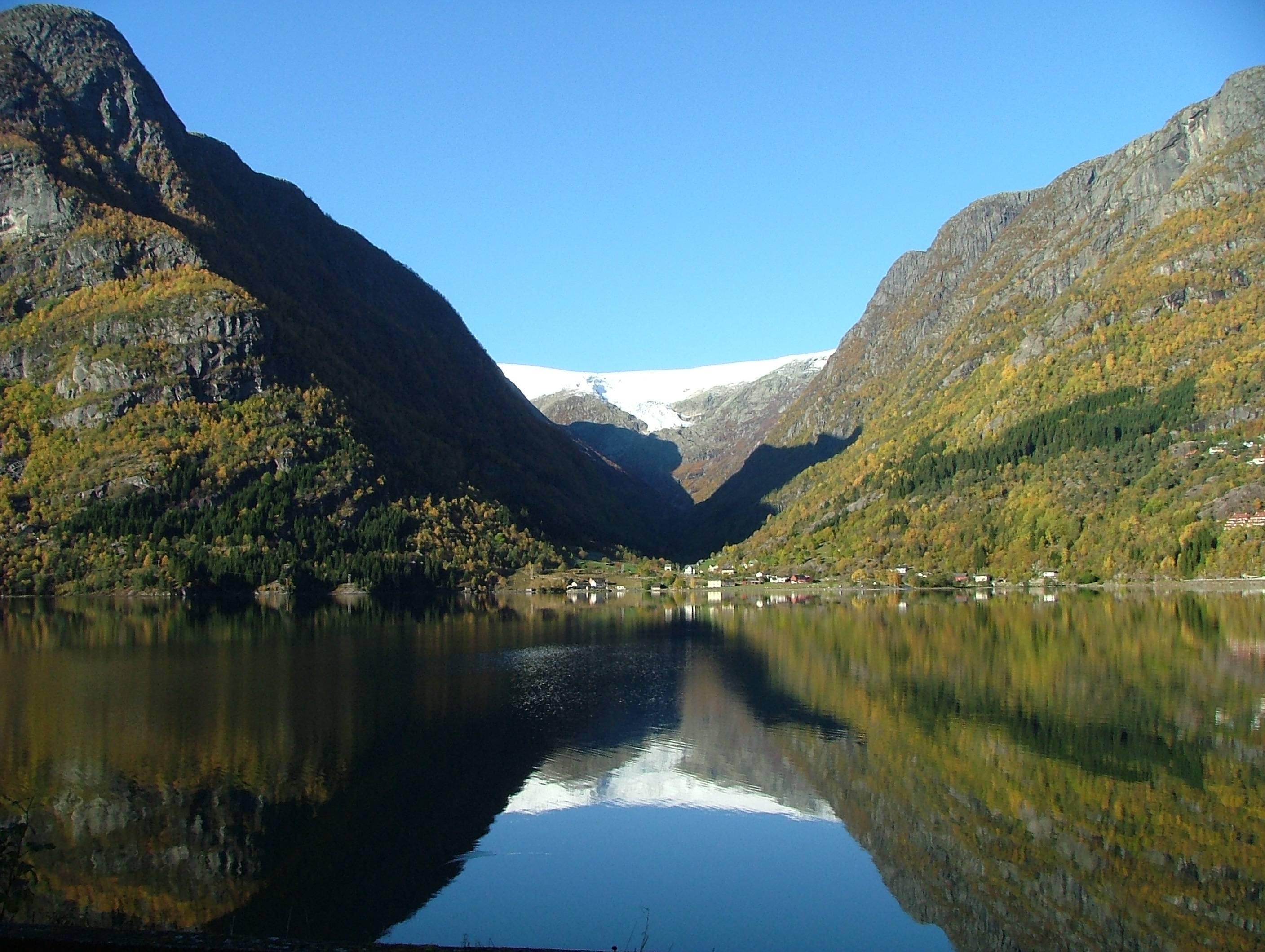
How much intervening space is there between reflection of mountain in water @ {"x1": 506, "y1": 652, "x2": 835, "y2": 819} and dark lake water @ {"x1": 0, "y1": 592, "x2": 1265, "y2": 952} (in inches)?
7.4

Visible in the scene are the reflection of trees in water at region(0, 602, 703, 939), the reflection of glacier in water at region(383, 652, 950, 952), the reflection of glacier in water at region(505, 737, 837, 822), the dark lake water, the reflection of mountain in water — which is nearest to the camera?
the reflection of glacier in water at region(383, 652, 950, 952)

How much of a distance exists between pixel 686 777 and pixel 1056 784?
47.0 ft

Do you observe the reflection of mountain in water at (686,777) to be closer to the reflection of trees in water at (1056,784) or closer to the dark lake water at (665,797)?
the dark lake water at (665,797)

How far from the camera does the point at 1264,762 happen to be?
39562 mm

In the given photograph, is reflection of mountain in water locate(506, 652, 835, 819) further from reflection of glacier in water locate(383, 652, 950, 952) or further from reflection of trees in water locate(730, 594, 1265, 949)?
reflection of trees in water locate(730, 594, 1265, 949)

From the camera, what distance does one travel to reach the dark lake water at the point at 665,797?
2792 centimetres

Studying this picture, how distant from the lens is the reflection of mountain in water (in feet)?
132

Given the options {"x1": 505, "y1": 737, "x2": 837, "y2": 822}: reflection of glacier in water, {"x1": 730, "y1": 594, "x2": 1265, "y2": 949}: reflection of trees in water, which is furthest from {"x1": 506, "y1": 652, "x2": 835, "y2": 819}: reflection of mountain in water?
{"x1": 730, "y1": 594, "x2": 1265, "y2": 949}: reflection of trees in water

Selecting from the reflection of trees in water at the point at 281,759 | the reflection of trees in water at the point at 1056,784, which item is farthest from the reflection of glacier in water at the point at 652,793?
the reflection of trees in water at the point at 1056,784

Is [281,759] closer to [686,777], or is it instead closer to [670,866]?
[686,777]

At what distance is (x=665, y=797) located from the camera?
136 feet

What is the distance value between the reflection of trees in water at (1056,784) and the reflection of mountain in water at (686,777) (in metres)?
1.44

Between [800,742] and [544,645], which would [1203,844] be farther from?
[544,645]

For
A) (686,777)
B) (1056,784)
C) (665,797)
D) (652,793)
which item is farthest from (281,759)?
(1056,784)
